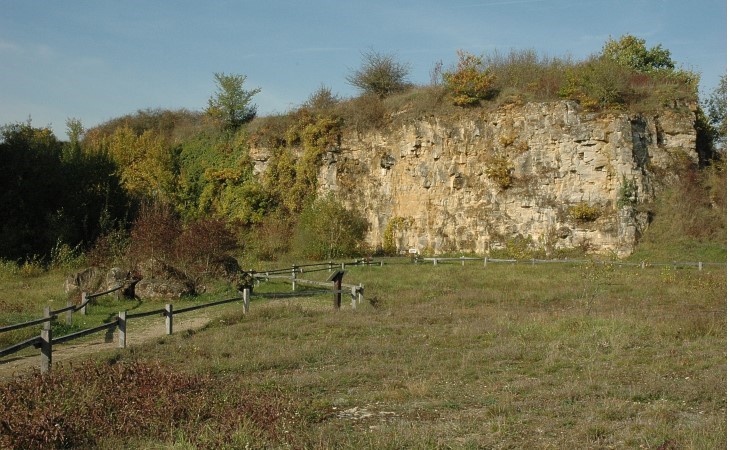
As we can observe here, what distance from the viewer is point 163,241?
23.4 meters

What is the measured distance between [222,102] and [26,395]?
138 ft

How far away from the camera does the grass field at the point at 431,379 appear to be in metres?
6.92

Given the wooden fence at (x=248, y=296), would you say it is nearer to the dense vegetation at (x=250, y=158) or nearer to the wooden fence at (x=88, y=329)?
the wooden fence at (x=88, y=329)

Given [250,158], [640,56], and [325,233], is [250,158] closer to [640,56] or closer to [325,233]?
[325,233]

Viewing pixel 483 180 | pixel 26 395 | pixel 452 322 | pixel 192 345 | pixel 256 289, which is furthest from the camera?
pixel 483 180

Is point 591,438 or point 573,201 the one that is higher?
point 573,201

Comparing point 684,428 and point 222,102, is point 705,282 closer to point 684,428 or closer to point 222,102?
point 684,428

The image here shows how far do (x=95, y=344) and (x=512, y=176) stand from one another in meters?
28.1

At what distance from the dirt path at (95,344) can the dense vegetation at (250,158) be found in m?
8.65

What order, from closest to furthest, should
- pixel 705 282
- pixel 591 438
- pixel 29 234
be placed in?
1. pixel 591 438
2. pixel 705 282
3. pixel 29 234

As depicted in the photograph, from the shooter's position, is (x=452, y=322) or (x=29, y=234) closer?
(x=452, y=322)

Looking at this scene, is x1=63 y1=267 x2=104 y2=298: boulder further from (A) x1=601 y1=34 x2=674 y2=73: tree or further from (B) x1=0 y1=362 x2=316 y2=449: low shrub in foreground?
(A) x1=601 y1=34 x2=674 y2=73: tree

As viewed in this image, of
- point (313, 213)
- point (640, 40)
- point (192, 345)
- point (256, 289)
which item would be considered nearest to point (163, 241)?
point (256, 289)

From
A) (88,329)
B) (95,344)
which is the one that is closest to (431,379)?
(88,329)
